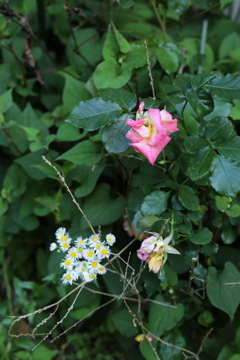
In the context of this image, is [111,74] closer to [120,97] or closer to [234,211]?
[120,97]

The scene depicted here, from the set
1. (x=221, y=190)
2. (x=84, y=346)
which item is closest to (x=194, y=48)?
(x=221, y=190)

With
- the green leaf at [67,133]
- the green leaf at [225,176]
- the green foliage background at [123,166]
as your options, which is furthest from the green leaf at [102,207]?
the green leaf at [225,176]

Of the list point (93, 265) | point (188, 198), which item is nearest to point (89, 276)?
point (93, 265)

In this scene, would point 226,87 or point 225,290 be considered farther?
point 225,290

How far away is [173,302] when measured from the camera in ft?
3.07

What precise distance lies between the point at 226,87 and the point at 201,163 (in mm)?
141

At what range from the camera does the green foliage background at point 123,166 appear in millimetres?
711

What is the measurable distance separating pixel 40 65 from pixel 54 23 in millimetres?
159

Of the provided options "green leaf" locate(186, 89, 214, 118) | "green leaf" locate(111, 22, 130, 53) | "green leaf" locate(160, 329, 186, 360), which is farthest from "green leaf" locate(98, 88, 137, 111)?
"green leaf" locate(160, 329, 186, 360)

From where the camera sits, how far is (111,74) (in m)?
0.90

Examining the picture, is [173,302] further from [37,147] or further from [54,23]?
[54,23]

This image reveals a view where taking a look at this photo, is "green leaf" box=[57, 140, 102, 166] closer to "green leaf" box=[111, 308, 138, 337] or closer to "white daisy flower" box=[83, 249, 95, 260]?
Result: "white daisy flower" box=[83, 249, 95, 260]

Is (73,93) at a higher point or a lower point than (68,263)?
higher

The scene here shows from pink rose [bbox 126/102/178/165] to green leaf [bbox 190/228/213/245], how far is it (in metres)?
0.17
